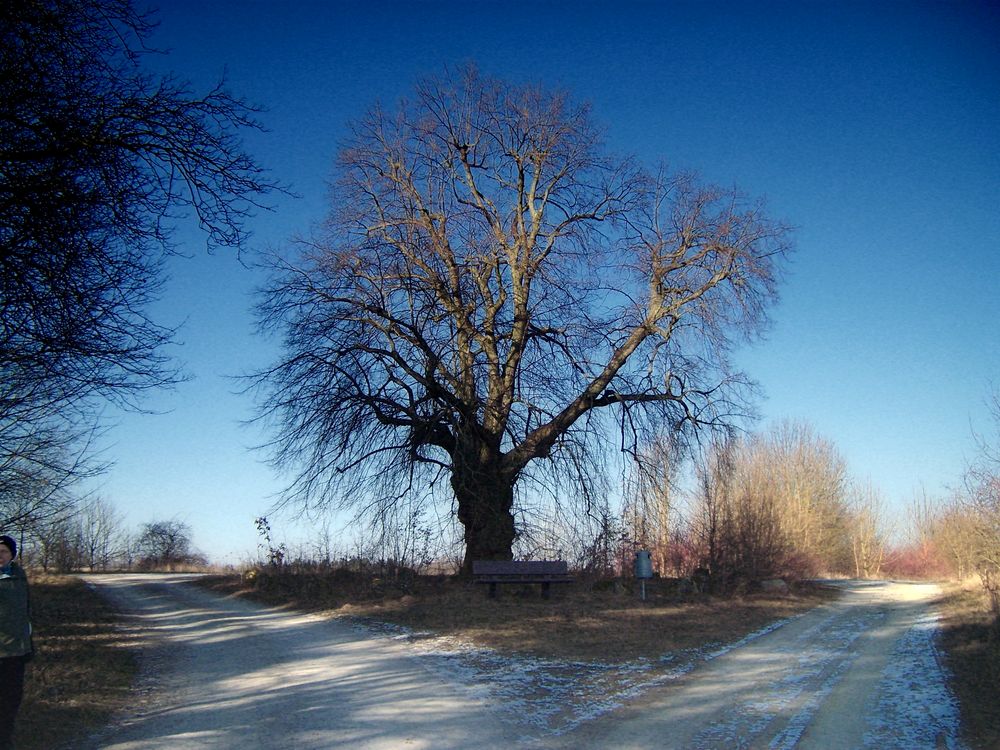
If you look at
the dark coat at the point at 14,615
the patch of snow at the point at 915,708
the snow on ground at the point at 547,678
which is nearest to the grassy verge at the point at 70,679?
the dark coat at the point at 14,615

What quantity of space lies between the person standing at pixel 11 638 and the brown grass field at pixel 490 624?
38cm

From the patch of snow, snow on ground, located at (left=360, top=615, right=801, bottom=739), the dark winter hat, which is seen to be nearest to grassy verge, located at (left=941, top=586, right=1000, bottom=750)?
the patch of snow

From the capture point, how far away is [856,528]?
1742 inches

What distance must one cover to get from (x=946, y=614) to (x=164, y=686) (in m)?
14.2

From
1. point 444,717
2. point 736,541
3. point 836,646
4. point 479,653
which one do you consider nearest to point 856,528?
point 736,541

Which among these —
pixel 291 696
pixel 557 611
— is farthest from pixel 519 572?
pixel 291 696

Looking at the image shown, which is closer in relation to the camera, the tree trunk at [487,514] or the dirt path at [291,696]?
the dirt path at [291,696]

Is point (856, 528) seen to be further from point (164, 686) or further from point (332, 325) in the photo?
point (164, 686)

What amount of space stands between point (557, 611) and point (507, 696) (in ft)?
19.6

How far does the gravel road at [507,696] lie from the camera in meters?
5.81

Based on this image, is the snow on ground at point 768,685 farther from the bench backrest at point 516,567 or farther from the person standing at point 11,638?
the person standing at point 11,638

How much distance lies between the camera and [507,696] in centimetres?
712

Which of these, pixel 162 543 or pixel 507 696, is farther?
pixel 162 543

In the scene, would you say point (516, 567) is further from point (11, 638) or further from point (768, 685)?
point (11, 638)
